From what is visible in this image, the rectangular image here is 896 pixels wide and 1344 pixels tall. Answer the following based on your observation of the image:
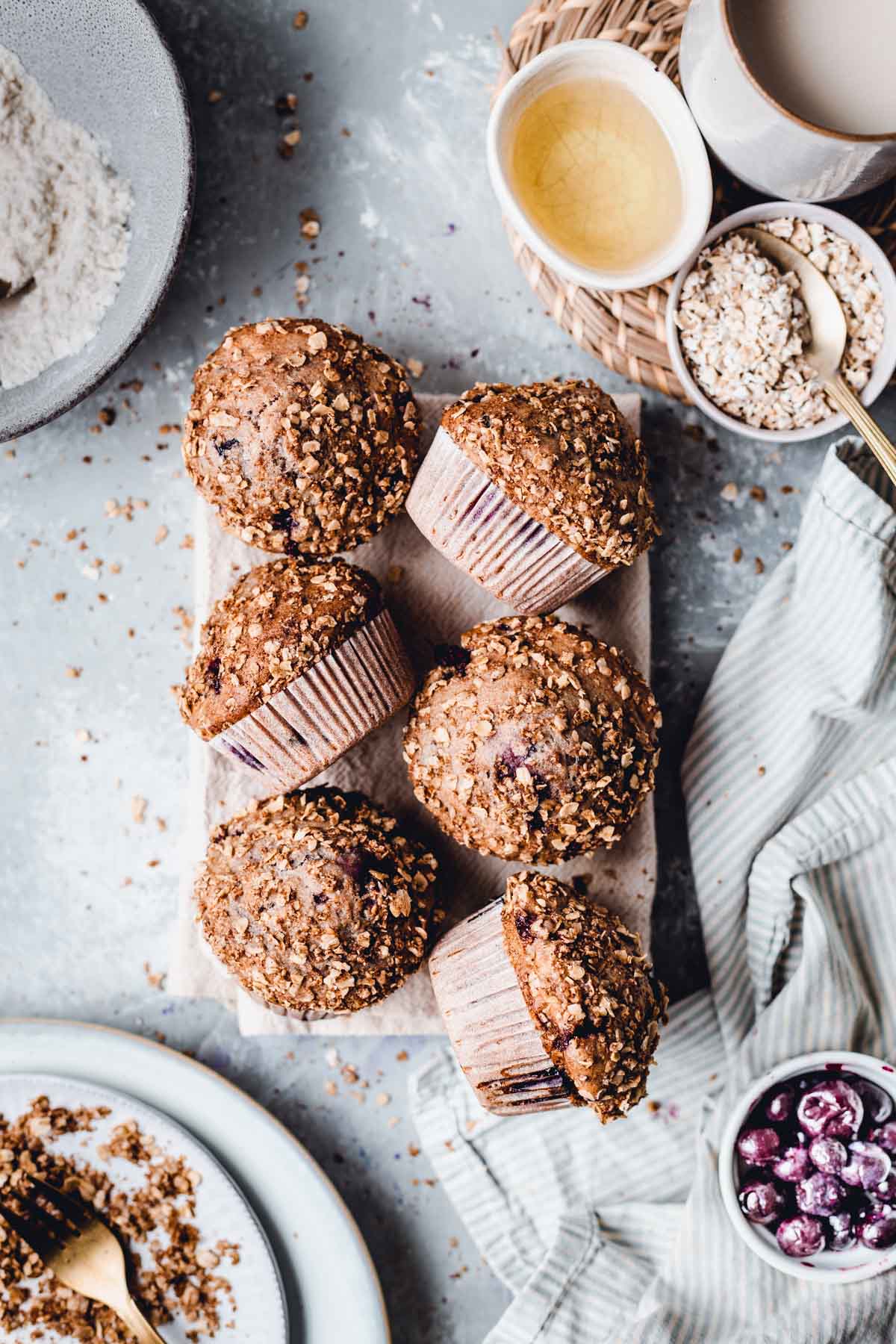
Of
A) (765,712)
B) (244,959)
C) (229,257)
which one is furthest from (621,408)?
(244,959)

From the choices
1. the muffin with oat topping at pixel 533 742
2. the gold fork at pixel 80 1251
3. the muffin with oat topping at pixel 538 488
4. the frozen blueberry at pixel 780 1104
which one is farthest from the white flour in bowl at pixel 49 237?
the frozen blueberry at pixel 780 1104

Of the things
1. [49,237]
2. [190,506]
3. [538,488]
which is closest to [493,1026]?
[538,488]

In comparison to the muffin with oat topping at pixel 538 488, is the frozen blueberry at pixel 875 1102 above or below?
below

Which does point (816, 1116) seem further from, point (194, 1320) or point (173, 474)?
point (173, 474)

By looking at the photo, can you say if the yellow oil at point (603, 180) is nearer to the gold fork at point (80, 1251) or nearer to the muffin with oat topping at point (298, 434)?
the muffin with oat topping at point (298, 434)

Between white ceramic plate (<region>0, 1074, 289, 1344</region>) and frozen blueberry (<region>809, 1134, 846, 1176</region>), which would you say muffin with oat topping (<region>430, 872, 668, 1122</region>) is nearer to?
frozen blueberry (<region>809, 1134, 846, 1176</region>)

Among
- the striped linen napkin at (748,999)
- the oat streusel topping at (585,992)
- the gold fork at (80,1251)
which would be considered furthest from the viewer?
the gold fork at (80,1251)

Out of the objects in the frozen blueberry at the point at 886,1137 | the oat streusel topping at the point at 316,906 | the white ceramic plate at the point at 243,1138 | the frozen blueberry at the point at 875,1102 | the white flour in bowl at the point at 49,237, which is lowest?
the frozen blueberry at the point at 886,1137
